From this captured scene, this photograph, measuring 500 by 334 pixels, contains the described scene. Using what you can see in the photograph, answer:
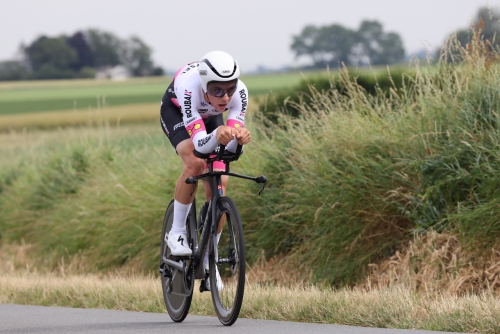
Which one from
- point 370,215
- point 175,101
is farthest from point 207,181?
point 370,215

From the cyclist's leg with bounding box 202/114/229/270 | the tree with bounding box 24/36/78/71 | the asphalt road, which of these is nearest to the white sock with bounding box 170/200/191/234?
the cyclist's leg with bounding box 202/114/229/270

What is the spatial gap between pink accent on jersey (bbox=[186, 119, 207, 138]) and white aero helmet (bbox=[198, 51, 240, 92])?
0.32m

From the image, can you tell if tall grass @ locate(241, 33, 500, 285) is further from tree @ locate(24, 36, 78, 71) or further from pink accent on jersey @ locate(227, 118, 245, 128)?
tree @ locate(24, 36, 78, 71)

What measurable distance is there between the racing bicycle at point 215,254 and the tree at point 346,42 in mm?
84319

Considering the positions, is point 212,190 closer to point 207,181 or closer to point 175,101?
point 207,181

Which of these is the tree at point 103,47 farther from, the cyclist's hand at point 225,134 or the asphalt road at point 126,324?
the cyclist's hand at point 225,134

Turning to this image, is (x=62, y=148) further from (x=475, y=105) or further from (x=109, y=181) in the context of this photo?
(x=475, y=105)

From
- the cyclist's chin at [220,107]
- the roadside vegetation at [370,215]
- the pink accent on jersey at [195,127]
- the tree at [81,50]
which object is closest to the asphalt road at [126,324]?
the roadside vegetation at [370,215]

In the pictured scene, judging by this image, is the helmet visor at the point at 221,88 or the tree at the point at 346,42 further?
the tree at the point at 346,42

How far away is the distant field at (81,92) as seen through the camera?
66.4m

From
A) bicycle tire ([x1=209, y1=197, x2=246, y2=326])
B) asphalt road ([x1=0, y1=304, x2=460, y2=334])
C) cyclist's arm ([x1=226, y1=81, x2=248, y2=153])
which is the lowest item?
asphalt road ([x1=0, y1=304, x2=460, y2=334])

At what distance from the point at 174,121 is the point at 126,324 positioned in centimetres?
158

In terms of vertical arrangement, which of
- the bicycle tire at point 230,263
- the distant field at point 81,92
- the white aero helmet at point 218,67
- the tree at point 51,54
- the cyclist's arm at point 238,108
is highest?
the white aero helmet at point 218,67

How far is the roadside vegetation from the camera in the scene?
7.94m
